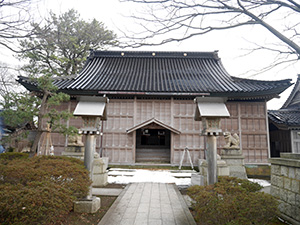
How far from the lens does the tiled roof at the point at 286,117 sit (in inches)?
527

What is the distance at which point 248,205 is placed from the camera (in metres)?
3.51

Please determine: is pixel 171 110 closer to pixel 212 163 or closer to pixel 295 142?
pixel 212 163

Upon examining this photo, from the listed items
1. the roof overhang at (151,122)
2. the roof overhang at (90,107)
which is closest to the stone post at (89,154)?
the roof overhang at (90,107)

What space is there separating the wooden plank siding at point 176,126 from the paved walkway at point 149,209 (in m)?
5.45

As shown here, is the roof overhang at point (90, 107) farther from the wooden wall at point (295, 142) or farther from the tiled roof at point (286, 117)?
the wooden wall at point (295, 142)

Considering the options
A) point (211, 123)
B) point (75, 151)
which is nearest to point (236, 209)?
point (211, 123)

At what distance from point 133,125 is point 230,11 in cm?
915

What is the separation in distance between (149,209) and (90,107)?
3.37m

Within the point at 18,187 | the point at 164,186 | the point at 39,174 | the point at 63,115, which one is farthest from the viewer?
the point at 63,115

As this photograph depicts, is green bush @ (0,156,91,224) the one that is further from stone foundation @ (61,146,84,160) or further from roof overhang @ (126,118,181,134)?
roof overhang @ (126,118,181,134)

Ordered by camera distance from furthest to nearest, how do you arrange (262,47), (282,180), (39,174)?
(262,47) → (282,180) → (39,174)

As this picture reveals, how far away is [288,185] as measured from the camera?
4777mm

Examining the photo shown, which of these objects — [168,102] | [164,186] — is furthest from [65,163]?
[168,102]

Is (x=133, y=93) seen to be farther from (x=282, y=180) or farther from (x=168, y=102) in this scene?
(x=282, y=180)
